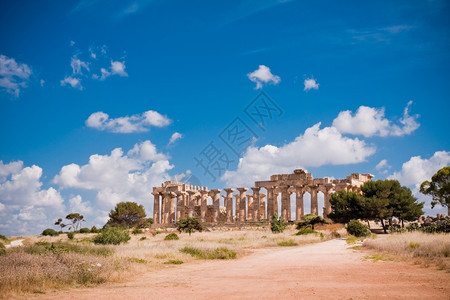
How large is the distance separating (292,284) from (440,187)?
146ft

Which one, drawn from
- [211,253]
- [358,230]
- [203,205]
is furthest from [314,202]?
[211,253]

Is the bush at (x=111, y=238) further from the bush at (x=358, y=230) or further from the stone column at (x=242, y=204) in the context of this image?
the stone column at (x=242, y=204)

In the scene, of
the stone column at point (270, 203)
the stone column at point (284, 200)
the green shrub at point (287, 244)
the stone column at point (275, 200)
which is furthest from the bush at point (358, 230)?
the stone column at point (275, 200)

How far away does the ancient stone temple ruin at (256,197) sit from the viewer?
55094 millimetres

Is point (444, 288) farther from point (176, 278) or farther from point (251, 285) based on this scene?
point (176, 278)

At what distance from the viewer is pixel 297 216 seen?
55.6m

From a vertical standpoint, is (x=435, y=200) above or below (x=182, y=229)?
above

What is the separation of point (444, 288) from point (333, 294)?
300 centimetres

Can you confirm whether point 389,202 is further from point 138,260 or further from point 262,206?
point 138,260

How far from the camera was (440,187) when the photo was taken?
48.5 metres

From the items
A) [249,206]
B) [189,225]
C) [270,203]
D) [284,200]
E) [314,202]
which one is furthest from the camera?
[249,206]

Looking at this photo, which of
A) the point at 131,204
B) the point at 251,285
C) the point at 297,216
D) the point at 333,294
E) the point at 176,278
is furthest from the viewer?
the point at 131,204

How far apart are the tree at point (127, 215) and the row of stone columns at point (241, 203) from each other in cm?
1050

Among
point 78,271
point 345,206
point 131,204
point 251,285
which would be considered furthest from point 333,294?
Answer: point 131,204
